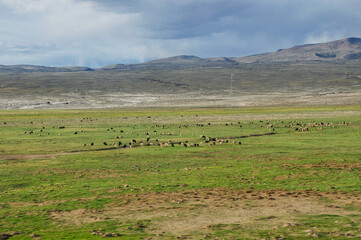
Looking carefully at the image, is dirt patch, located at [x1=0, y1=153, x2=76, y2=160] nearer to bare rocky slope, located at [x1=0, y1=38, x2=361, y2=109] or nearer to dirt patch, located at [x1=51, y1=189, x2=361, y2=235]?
dirt patch, located at [x1=51, y1=189, x2=361, y2=235]

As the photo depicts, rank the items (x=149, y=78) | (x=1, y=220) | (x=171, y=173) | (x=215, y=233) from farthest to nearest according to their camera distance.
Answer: (x=149, y=78) < (x=171, y=173) < (x=1, y=220) < (x=215, y=233)

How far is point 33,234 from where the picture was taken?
13.6 meters

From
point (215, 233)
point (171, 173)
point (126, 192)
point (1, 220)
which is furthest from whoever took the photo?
point (171, 173)

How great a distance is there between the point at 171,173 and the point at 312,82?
452ft

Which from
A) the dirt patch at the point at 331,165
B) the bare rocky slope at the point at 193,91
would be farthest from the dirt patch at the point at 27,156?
the bare rocky slope at the point at 193,91

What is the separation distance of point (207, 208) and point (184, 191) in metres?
3.30

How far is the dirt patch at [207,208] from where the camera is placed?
14.7 m

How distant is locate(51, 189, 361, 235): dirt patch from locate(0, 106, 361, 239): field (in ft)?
0.13

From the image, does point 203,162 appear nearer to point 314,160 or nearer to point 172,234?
point 314,160

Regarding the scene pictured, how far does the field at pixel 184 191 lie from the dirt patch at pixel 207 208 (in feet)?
0.13

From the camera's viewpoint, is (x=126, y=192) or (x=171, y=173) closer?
(x=126, y=192)

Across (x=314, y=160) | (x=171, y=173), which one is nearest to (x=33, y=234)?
(x=171, y=173)

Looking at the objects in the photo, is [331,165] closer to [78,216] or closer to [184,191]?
[184,191]

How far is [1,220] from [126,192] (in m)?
5.86
